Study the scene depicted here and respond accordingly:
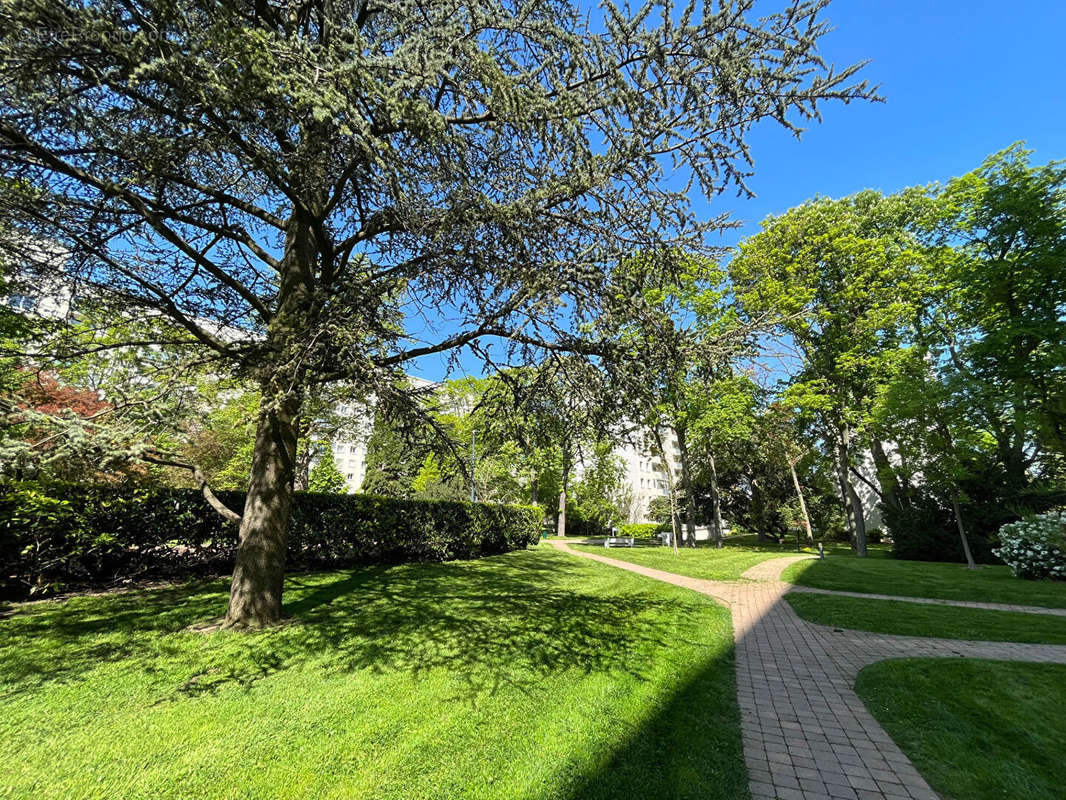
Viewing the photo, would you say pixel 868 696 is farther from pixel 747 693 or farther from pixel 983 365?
pixel 983 365

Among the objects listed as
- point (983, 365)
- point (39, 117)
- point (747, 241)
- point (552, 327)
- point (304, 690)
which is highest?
point (747, 241)

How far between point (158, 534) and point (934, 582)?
1743 cm

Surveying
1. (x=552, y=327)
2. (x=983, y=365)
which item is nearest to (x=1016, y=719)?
(x=552, y=327)

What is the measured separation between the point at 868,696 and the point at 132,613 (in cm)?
902

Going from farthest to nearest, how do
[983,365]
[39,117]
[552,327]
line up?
1. [983,365]
2. [552,327]
3. [39,117]

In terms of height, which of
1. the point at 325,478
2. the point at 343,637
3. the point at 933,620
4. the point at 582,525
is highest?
the point at 325,478

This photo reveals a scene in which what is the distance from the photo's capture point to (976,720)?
373 cm

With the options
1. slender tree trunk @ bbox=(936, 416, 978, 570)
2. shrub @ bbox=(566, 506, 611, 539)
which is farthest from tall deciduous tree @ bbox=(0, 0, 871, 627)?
shrub @ bbox=(566, 506, 611, 539)

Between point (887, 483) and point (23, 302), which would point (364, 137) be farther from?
point (887, 483)

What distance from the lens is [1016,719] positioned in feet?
12.3

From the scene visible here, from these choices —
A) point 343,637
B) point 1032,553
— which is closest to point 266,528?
point 343,637

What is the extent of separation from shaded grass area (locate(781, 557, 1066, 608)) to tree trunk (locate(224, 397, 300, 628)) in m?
12.0

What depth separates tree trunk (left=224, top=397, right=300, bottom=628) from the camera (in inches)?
218

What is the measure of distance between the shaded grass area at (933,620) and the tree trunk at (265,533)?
8534 mm
